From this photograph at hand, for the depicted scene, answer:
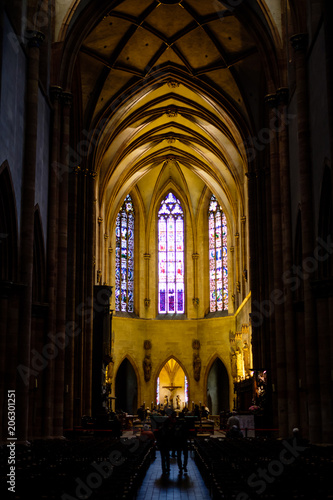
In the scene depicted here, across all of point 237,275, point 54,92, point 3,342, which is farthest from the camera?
point 237,275

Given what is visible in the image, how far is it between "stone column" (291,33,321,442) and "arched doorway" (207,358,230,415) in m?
27.4

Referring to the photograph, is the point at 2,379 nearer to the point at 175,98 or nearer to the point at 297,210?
the point at 297,210

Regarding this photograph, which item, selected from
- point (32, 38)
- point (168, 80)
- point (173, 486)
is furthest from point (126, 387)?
point (173, 486)

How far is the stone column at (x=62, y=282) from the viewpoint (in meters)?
19.9

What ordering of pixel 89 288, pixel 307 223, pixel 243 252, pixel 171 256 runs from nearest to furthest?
pixel 307 223 < pixel 89 288 < pixel 243 252 < pixel 171 256

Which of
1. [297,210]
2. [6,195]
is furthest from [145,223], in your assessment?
[6,195]

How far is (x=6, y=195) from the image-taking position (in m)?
15.9

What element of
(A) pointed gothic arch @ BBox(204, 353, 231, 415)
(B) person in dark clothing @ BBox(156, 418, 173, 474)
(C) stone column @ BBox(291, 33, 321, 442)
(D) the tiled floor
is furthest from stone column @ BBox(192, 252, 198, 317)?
(B) person in dark clothing @ BBox(156, 418, 173, 474)

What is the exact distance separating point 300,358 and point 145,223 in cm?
2670

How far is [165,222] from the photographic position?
1790 inches

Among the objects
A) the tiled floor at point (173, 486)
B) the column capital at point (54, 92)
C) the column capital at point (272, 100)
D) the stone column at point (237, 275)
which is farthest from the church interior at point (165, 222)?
the tiled floor at point (173, 486)

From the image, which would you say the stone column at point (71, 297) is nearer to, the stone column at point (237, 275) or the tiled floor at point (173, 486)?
the tiled floor at point (173, 486)

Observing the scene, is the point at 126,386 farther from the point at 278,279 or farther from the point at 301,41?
the point at 301,41

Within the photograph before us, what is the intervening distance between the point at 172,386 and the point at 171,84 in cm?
2045
